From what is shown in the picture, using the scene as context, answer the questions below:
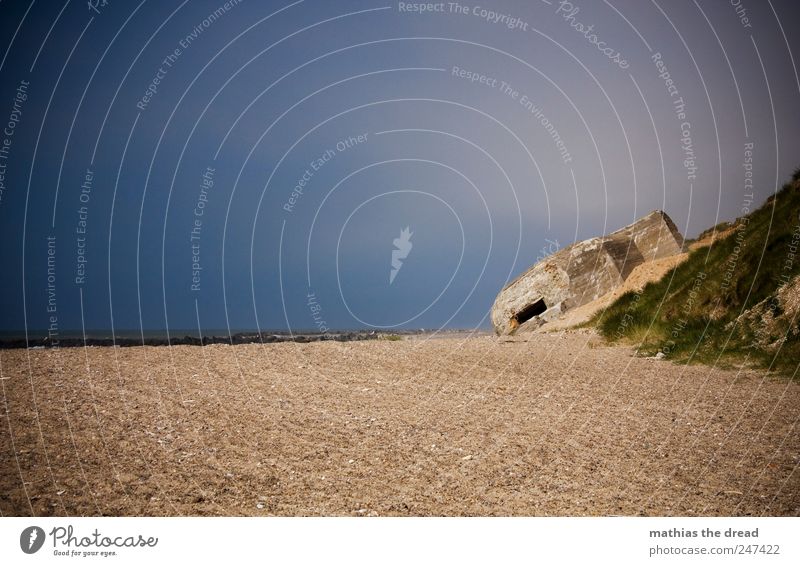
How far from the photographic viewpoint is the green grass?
14.9 m

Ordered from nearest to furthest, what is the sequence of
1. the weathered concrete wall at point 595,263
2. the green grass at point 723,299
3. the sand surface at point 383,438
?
the sand surface at point 383,438 < the green grass at point 723,299 < the weathered concrete wall at point 595,263

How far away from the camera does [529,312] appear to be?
1186 inches

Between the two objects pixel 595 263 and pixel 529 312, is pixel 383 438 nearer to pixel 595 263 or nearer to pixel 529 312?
pixel 595 263

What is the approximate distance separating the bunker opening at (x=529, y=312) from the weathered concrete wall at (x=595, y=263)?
23 centimetres

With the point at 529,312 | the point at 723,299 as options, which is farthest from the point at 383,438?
the point at 529,312

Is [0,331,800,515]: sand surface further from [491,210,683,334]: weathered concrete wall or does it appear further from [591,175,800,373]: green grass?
[491,210,683,334]: weathered concrete wall

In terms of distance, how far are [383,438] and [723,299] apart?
512 inches

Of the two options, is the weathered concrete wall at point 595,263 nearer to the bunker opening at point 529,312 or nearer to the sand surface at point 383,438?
the bunker opening at point 529,312

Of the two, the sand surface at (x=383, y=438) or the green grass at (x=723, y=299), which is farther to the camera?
the green grass at (x=723, y=299)

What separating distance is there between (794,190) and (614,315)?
7059 mm

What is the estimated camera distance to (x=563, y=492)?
6.72 m

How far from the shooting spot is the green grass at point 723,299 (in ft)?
48.9

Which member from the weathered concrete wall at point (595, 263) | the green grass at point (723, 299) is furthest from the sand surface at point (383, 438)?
the weathered concrete wall at point (595, 263)

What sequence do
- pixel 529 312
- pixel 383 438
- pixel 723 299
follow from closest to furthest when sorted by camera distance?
1. pixel 383 438
2. pixel 723 299
3. pixel 529 312
